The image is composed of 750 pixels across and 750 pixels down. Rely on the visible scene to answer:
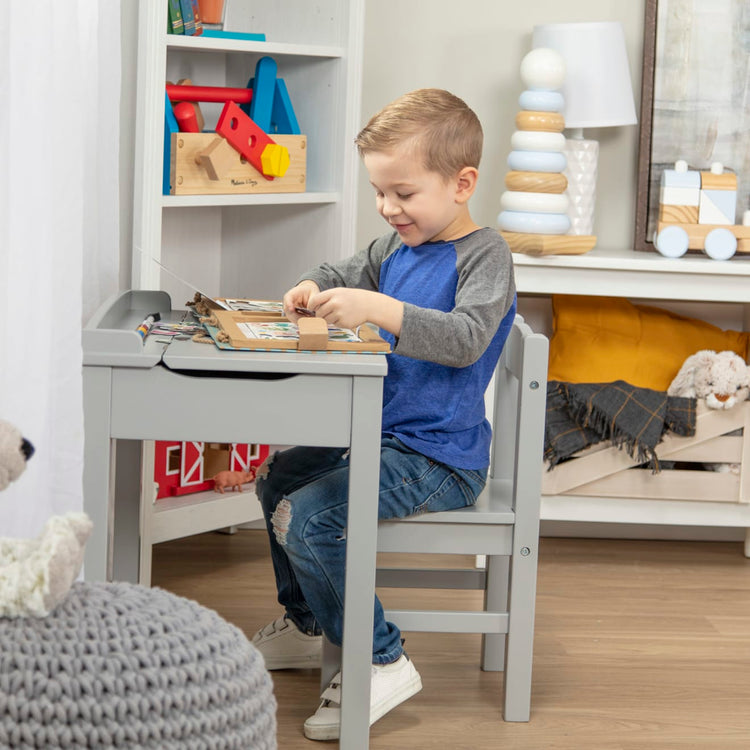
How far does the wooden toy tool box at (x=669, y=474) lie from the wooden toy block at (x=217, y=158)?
2.94ft

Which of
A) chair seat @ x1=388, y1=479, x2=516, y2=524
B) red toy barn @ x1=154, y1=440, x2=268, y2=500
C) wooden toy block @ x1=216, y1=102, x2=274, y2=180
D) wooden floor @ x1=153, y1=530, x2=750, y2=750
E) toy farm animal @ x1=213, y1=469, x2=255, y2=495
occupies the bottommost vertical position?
wooden floor @ x1=153, y1=530, x2=750, y2=750

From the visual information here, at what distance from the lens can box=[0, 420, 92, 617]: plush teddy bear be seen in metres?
0.81

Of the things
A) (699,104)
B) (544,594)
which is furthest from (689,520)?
(699,104)

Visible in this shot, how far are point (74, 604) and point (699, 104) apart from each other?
1.96 m

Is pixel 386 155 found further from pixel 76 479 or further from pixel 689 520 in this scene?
pixel 689 520

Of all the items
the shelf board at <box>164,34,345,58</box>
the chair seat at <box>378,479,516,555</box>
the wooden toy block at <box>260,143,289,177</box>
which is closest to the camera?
the chair seat at <box>378,479,516,555</box>

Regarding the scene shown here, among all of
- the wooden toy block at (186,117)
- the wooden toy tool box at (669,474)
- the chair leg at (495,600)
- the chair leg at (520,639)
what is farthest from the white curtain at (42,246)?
the wooden toy tool box at (669,474)

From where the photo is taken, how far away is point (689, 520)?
7.48ft

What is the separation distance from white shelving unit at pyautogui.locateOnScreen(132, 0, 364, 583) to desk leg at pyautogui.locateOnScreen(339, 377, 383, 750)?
0.54 meters

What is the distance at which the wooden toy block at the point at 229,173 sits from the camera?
6.03 ft

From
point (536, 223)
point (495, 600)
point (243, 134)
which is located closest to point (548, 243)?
point (536, 223)

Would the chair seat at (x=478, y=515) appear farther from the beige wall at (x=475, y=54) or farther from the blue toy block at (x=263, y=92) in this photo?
the beige wall at (x=475, y=54)

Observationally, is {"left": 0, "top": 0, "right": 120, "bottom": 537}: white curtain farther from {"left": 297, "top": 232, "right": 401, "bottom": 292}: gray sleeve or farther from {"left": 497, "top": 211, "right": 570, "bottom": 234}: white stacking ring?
{"left": 497, "top": 211, "right": 570, "bottom": 234}: white stacking ring

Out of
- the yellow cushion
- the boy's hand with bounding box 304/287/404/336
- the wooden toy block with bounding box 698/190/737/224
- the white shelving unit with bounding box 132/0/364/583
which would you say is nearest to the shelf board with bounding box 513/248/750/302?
the wooden toy block with bounding box 698/190/737/224
